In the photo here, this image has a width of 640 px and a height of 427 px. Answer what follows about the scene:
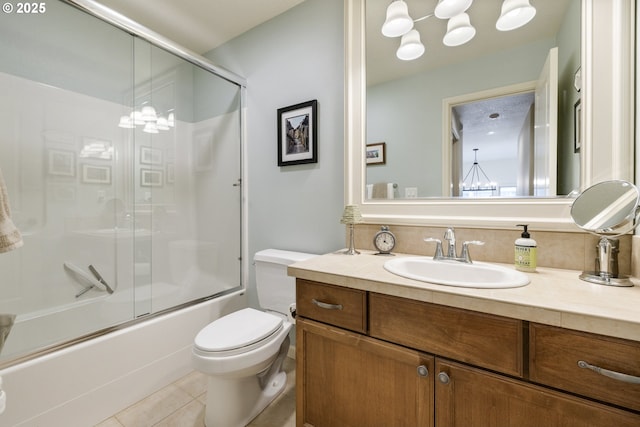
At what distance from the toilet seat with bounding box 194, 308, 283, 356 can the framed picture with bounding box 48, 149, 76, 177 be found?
145 centimetres

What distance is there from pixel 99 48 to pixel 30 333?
6.10 feet

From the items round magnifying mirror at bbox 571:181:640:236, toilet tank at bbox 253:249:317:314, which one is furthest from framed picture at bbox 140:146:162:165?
round magnifying mirror at bbox 571:181:640:236

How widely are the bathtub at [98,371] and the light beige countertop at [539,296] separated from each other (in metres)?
1.09

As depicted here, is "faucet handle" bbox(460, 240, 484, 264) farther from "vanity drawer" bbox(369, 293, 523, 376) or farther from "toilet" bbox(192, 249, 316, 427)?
"toilet" bbox(192, 249, 316, 427)

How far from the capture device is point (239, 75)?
206 centimetres

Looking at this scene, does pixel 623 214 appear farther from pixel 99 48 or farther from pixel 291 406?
pixel 99 48

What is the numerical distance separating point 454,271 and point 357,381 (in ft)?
1.92

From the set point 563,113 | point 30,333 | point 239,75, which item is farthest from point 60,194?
point 563,113

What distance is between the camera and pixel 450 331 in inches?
30.4

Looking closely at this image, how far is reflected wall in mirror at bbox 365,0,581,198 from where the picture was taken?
106cm

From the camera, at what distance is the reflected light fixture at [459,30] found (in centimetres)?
121

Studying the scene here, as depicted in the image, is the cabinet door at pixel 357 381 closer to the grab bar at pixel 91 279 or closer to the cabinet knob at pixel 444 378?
the cabinet knob at pixel 444 378

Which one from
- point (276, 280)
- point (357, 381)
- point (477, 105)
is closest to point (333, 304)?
point (357, 381)

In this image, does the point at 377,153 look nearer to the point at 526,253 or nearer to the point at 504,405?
the point at 526,253
